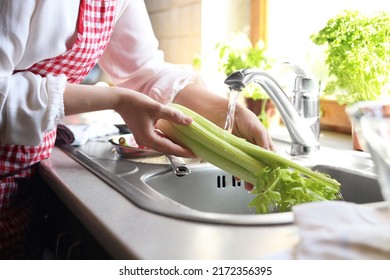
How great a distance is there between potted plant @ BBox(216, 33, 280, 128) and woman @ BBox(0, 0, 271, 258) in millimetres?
288

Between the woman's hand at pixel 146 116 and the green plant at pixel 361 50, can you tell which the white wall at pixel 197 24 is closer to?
the green plant at pixel 361 50

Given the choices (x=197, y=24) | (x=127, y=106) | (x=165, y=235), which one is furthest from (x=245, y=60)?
(x=165, y=235)

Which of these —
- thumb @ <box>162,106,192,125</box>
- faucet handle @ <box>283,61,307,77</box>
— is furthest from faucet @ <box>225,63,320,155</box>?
thumb @ <box>162,106,192,125</box>

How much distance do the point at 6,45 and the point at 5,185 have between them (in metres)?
0.27

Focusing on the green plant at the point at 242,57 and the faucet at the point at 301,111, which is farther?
the green plant at the point at 242,57

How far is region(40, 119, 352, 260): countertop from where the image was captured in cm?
52

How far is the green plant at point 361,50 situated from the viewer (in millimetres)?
1092

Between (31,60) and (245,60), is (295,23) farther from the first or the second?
(31,60)

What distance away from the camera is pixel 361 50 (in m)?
1.10

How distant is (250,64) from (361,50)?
16.3 inches

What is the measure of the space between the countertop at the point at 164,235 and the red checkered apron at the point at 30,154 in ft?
0.81

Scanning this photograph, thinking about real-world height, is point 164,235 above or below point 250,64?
below

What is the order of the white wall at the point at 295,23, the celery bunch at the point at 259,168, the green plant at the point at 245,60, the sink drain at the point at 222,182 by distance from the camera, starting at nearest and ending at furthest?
1. the celery bunch at the point at 259,168
2. the sink drain at the point at 222,182
3. the green plant at the point at 245,60
4. the white wall at the point at 295,23

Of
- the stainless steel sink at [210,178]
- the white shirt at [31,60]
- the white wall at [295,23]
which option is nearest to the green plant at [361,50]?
the stainless steel sink at [210,178]
